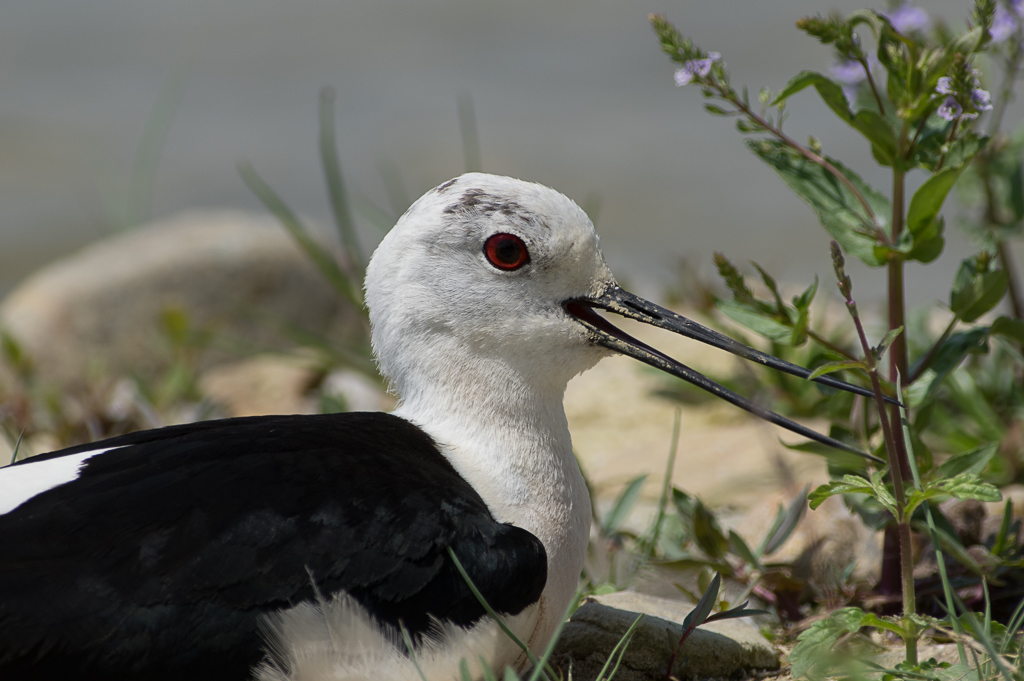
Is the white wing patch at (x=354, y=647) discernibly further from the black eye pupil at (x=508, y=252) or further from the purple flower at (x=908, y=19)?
the purple flower at (x=908, y=19)

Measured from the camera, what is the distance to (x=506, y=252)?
2.78 meters

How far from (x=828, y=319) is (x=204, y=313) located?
148 inches

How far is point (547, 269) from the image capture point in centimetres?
278

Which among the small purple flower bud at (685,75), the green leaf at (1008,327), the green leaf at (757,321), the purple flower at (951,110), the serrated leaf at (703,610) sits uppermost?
the small purple flower bud at (685,75)

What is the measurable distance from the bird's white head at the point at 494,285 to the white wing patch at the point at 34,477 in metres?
0.85

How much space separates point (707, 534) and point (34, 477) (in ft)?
6.14

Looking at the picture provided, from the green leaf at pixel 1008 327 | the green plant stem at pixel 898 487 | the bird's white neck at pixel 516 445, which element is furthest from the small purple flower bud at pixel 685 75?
the green leaf at pixel 1008 327

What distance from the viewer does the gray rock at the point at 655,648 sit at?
9.14ft

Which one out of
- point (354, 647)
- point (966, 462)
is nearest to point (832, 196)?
point (966, 462)

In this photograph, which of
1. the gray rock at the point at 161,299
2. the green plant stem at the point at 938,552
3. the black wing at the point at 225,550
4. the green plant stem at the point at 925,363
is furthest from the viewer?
the gray rock at the point at 161,299

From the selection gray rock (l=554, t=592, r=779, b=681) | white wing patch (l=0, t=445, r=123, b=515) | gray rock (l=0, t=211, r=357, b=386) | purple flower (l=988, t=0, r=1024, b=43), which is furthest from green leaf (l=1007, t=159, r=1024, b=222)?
gray rock (l=0, t=211, r=357, b=386)

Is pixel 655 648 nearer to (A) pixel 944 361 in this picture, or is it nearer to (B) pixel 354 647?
(B) pixel 354 647

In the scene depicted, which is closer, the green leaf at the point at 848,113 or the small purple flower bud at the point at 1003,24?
the green leaf at the point at 848,113

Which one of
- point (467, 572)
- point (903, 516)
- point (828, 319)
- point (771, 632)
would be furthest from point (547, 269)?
point (828, 319)
